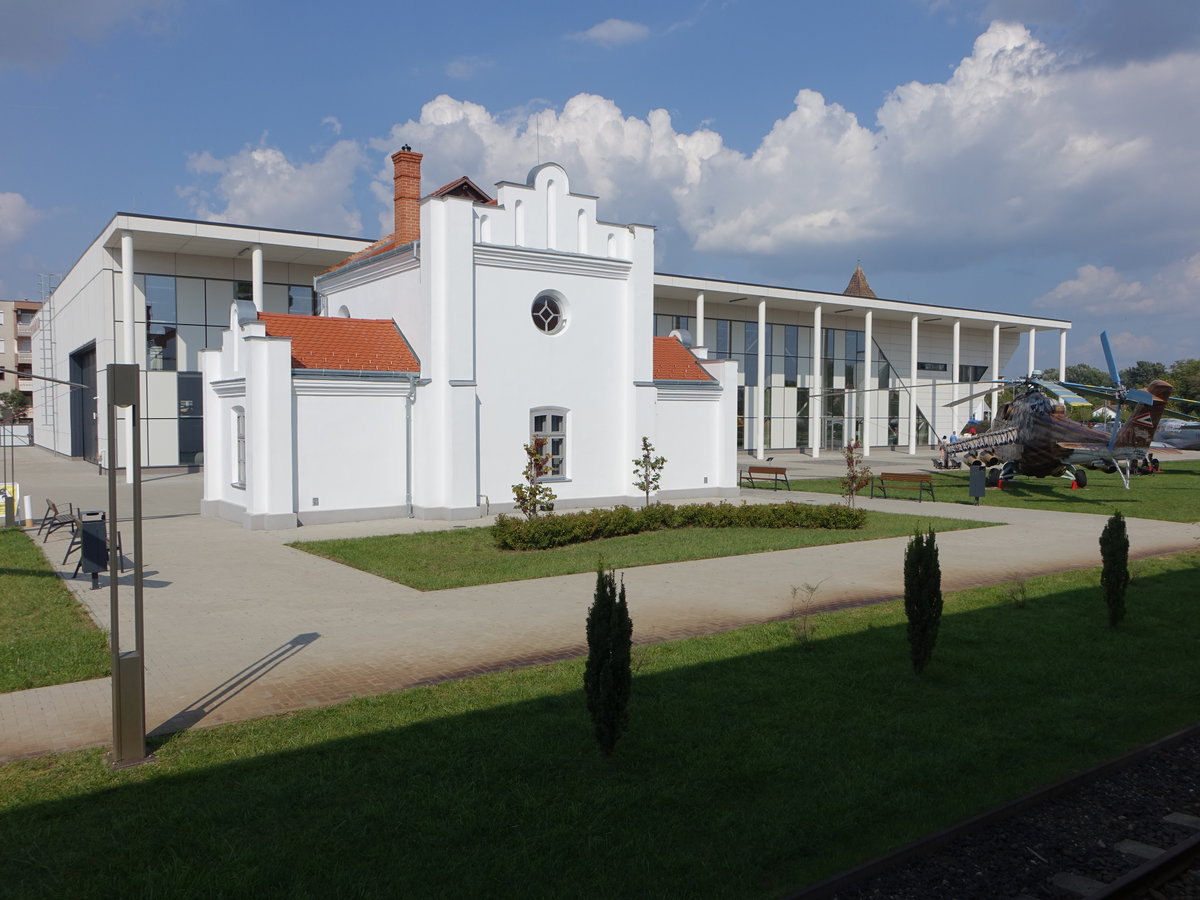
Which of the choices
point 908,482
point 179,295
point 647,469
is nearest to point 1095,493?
point 908,482

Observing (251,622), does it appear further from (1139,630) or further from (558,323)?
(558,323)

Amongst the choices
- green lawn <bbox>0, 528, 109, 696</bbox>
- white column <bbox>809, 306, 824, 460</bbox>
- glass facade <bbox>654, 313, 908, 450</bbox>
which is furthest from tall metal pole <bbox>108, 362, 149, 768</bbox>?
white column <bbox>809, 306, 824, 460</bbox>

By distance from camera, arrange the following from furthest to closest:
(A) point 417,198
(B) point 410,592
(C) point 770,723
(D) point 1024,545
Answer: (A) point 417,198
(D) point 1024,545
(B) point 410,592
(C) point 770,723

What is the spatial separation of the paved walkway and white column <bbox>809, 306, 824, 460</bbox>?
100ft

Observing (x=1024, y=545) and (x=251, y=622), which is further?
(x=1024, y=545)

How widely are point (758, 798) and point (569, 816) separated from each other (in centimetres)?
123

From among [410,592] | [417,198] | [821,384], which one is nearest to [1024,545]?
[410,592]

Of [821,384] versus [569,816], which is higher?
[821,384]

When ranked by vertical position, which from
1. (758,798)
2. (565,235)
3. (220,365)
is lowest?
(758,798)

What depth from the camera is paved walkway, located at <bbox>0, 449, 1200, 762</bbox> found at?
25.4 ft

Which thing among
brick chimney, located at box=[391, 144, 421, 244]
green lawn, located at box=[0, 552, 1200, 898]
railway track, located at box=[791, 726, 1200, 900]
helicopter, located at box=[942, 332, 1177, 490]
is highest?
brick chimney, located at box=[391, 144, 421, 244]

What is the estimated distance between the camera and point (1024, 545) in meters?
17.0

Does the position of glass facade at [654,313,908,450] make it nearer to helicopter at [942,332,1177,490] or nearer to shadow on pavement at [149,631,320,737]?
helicopter at [942,332,1177,490]

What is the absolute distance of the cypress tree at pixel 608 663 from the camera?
6.09 meters
